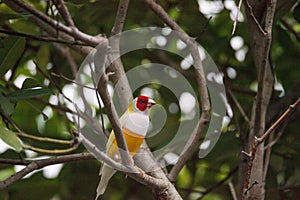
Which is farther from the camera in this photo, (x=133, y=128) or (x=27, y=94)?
(x=133, y=128)

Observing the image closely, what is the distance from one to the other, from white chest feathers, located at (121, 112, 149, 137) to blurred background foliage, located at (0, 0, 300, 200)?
0.13 metres

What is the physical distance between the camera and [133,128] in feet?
8.16

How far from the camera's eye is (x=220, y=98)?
259 cm

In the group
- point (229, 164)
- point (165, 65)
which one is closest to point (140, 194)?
point (229, 164)

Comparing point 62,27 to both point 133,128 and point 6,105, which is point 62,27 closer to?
point 6,105

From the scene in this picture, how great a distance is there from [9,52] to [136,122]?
614 mm

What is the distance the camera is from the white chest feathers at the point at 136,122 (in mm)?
2398

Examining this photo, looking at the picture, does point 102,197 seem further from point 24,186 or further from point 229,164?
point 229,164

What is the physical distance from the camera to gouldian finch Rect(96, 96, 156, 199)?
90.0 inches

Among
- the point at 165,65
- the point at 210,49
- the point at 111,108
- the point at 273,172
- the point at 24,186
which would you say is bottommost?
the point at 24,186

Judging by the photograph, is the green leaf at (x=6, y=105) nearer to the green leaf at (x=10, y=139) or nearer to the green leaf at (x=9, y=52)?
the green leaf at (x=10, y=139)

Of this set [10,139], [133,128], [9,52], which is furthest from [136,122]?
[10,139]

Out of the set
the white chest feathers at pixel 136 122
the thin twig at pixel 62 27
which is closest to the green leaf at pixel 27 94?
the thin twig at pixel 62 27

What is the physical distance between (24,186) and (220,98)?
995 mm
